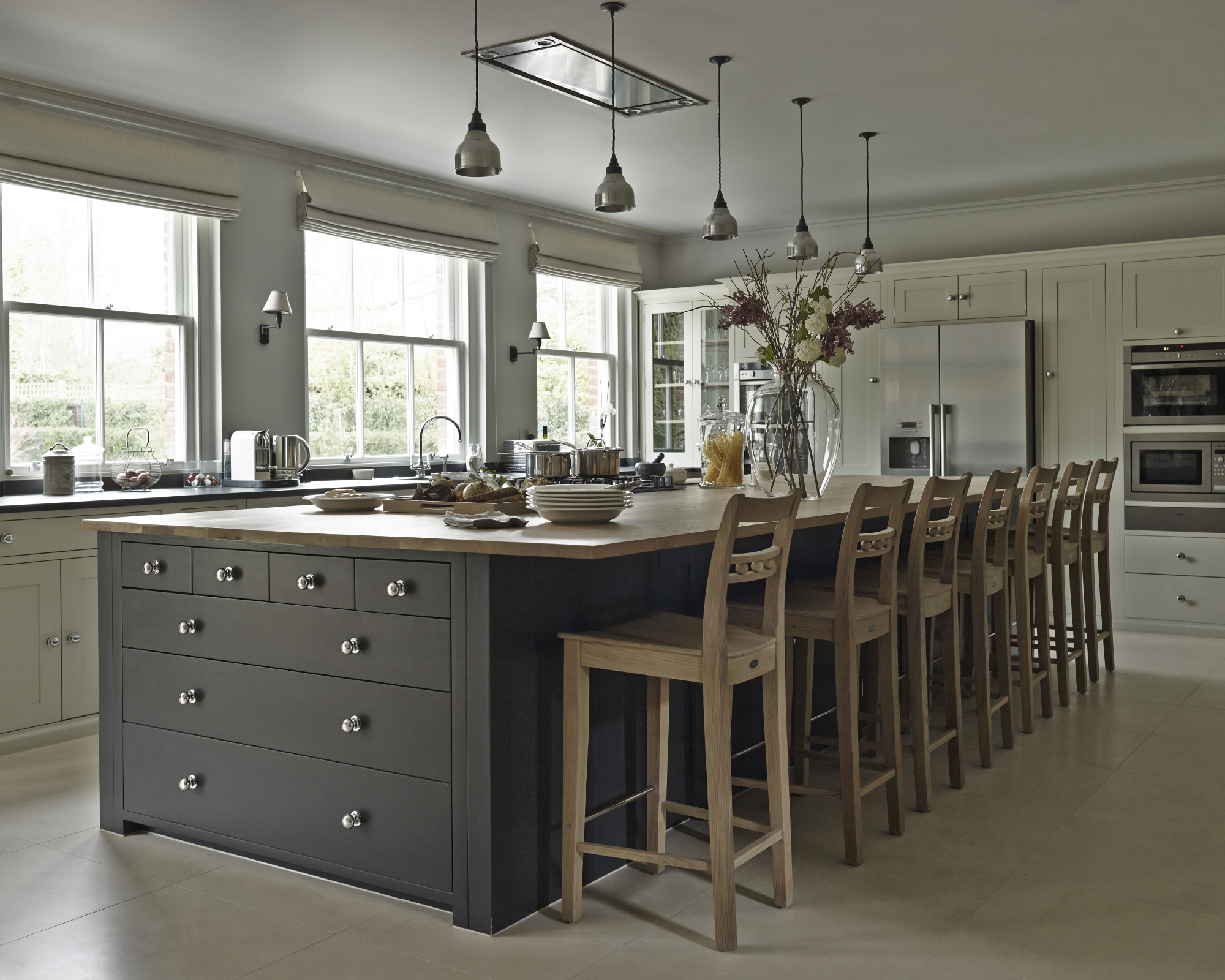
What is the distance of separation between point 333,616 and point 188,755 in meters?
0.67

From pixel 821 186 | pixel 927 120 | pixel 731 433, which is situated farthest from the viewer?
pixel 821 186

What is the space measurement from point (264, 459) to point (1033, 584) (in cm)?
353

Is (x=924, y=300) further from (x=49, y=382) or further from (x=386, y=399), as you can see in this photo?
(x=49, y=382)

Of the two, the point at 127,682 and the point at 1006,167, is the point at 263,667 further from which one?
the point at 1006,167

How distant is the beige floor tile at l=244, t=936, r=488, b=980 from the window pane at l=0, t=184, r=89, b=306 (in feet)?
11.8

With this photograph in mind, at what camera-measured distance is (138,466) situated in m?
5.14

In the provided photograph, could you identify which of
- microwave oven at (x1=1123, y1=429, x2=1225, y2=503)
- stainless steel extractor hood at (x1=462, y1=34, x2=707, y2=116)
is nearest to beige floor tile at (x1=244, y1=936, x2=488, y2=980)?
stainless steel extractor hood at (x1=462, y1=34, x2=707, y2=116)

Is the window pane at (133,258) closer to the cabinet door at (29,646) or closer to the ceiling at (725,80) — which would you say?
the ceiling at (725,80)

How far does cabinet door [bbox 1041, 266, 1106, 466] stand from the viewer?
20.9 feet

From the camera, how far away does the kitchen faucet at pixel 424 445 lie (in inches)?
239

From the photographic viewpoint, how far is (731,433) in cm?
425

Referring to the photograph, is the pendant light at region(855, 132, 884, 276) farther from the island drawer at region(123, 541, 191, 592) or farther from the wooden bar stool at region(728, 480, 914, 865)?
the island drawer at region(123, 541, 191, 592)

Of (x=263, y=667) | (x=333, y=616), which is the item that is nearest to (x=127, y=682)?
(x=263, y=667)

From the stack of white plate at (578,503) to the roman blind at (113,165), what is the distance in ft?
10.3
